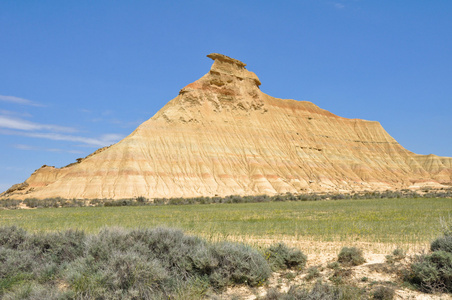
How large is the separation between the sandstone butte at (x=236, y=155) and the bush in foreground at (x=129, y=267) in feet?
152

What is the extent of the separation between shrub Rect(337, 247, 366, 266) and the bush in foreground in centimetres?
219

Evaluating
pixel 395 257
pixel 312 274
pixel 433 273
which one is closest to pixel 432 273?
pixel 433 273

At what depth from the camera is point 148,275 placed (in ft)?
26.1

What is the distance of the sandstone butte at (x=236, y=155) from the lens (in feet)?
198

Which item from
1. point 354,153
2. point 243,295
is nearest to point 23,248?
point 243,295

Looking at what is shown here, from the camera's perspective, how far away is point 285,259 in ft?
31.8

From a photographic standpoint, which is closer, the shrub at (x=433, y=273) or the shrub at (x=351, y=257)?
the shrub at (x=433, y=273)

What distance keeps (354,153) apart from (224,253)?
86.4m

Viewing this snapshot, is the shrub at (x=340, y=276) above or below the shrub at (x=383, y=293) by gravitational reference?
above

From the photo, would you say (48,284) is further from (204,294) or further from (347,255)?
(347,255)

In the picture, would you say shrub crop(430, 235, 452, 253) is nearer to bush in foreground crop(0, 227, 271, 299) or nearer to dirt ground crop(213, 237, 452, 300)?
dirt ground crop(213, 237, 452, 300)

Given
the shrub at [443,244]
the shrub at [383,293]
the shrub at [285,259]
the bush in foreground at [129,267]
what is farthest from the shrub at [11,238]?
the shrub at [443,244]

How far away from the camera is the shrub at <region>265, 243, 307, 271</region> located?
9.47 meters

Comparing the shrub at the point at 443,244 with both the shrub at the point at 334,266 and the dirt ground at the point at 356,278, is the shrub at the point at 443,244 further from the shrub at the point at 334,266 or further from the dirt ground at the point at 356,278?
the shrub at the point at 334,266
